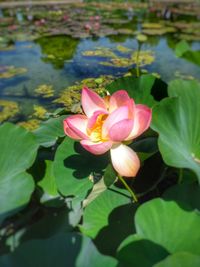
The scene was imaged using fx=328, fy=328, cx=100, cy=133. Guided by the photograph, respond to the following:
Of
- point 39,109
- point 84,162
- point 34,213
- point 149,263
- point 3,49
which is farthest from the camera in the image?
point 3,49

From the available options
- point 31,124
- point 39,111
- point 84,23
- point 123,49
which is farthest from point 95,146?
point 84,23

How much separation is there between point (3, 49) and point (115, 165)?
9.44 ft

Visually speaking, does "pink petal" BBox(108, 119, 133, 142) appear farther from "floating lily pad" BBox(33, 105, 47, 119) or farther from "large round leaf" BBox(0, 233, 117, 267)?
"floating lily pad" BBox(33, 105, 47, 119)

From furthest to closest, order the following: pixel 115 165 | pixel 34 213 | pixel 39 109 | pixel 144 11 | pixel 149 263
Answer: pixel 144 11
pixel 39 109
pixel 34 213
pixel 115 165
pixel 149 263

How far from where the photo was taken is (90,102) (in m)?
0.70

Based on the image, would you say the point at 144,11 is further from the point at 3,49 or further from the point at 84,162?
the point at 84,162

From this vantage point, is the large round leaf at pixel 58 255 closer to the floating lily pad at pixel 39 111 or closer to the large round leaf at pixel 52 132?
the large round leaf at pixel 52 132

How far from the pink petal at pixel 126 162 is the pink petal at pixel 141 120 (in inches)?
1.3

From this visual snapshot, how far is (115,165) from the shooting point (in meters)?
0.64

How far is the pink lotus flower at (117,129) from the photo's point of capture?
2.03 ft

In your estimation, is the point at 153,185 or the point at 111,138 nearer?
the point at 111,138

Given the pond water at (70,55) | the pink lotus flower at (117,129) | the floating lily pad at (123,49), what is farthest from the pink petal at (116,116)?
the floating lily pad at (123,49)

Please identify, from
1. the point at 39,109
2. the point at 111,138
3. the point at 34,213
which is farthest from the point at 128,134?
the point at 39,109

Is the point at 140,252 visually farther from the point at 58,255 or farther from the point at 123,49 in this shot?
the point at 123,49
